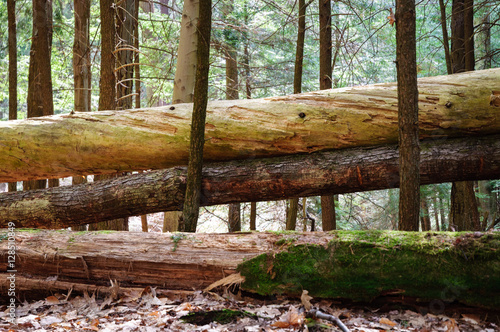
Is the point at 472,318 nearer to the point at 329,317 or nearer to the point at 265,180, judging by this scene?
the point at 329,317

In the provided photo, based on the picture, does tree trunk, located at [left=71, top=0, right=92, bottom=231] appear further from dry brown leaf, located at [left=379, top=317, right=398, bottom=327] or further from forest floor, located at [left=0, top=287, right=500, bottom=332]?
dry brown leaf, located at [left=379, top=317, right=398, bottom=327]

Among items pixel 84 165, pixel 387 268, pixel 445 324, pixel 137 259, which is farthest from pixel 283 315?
pixel 84 165

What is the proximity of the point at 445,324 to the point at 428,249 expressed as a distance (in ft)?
1.97

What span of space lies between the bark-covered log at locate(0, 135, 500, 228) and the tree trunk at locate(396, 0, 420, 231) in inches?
34.1

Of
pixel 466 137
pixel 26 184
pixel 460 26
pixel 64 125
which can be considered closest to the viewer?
pixel 466 137

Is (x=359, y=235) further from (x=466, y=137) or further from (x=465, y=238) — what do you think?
(x=466, y=137)

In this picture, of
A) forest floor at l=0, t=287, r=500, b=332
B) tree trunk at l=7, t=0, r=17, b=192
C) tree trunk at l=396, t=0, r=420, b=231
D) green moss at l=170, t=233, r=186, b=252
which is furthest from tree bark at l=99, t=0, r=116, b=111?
tree trunk at l=396, t=0, r=420, b=231

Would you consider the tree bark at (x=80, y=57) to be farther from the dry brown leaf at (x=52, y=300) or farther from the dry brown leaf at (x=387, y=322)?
the dry brown leaf at (x=387, y=322)

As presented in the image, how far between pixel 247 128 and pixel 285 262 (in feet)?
7.78

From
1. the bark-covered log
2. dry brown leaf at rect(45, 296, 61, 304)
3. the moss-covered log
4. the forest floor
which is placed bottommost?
dry brown leaf at rect(45, 296, 61, 304)

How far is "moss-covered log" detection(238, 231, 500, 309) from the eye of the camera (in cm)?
302

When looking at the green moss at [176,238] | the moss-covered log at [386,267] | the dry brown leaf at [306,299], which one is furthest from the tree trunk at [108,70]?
the dry brown leaf at [306,299]

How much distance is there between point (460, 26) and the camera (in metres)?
7.47

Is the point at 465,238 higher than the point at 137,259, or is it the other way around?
the point at 465,238
